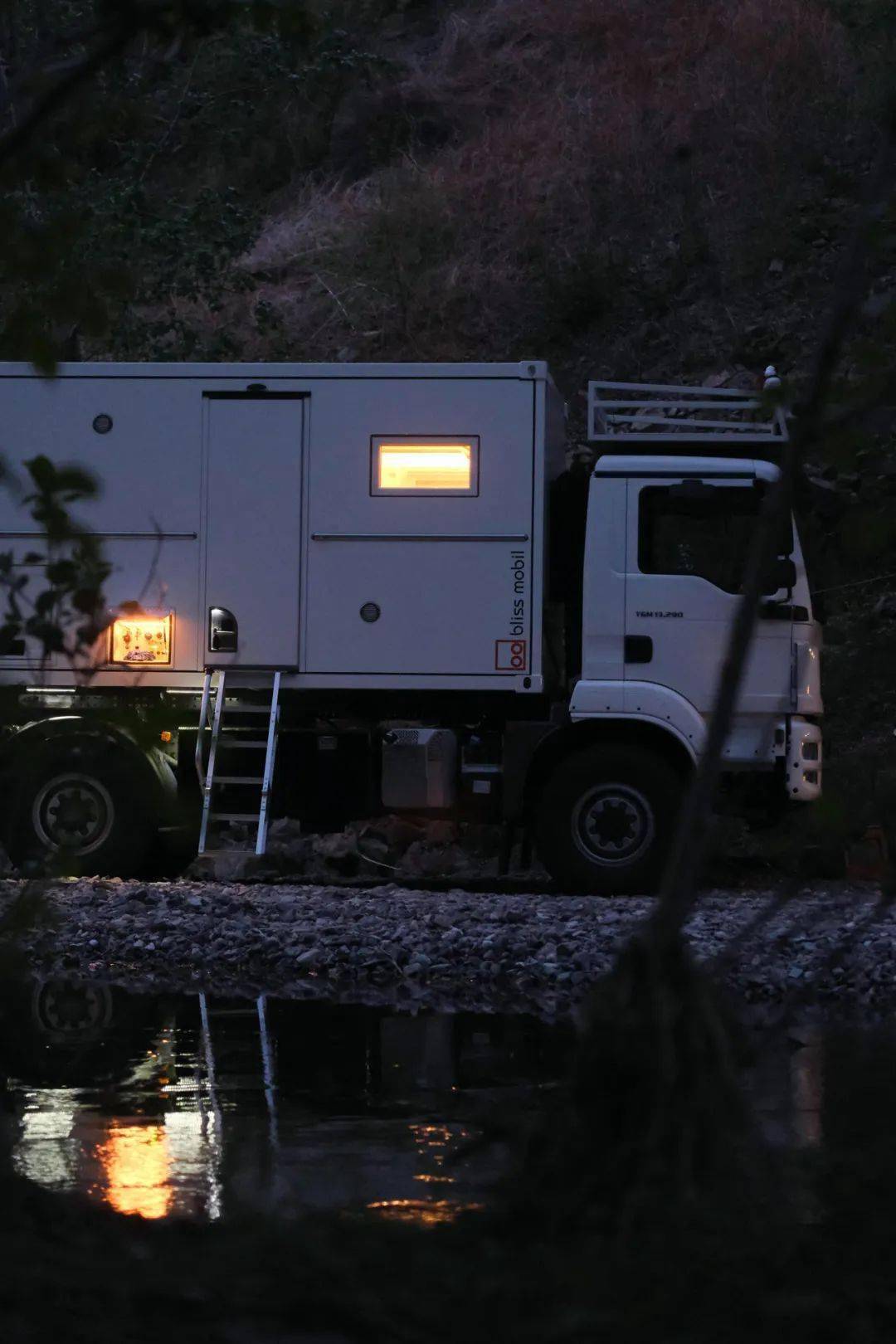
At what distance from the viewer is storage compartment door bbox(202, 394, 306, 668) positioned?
13547 mm

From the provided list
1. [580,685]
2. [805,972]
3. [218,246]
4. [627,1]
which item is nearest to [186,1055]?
[805,972]

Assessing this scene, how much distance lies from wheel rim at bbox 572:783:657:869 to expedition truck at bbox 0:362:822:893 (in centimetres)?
2

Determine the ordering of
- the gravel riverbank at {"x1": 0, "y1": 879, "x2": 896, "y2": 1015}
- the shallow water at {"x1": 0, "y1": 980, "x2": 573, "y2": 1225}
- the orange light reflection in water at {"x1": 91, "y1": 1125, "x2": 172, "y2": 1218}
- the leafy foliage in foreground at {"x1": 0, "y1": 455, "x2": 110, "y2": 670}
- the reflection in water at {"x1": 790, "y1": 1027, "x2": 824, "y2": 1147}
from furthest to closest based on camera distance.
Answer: the gravel riverbank at {"x1": 0, "y1": 879, "x2": 896, "y2": 1015}, the reflection in water at {"x1": 790, "y1": 1027, "x2": 824, "y2": 1147}, the shallow water at {"x1": 0, "y1": 980, "x2": 573, "y2": 1225}, the orange light reflection in water at {"x1": 91, "y1": 1125, "x2": 172, "y2": 1218}, the leafy foliage in foreground at {"x1": 0, "y1": 455, "x2": 110, "y2": 670}

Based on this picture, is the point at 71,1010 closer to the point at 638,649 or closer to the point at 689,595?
the point at 638,649

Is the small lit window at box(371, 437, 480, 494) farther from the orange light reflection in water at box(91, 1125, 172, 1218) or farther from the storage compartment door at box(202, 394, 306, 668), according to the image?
the orange light reflection in water at box(91, 1125, 172, 1218)

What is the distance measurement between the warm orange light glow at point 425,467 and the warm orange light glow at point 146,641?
182 centimetres

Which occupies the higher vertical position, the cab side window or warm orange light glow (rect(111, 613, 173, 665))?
the cab side window

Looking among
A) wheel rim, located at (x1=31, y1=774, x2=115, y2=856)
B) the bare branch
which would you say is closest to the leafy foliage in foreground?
the bare branch

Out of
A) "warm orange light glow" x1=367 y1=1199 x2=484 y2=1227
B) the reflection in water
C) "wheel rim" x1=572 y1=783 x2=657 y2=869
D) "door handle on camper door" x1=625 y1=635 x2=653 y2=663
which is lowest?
"warm orange light glow" x1=367 y1=1199 x2=484 y2=1227

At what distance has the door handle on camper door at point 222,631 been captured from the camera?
13.5 meters

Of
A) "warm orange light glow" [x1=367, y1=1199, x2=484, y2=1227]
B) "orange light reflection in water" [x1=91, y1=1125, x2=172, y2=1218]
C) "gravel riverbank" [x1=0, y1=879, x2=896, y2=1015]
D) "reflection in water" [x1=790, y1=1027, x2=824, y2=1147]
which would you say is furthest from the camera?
"gravel riverbank" [x1=0, y1=879, x2=896, y2=1015]

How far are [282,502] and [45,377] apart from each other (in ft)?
33.0

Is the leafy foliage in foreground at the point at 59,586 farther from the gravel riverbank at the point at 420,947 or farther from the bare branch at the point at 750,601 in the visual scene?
the gravel riverbank at the point at 420,947

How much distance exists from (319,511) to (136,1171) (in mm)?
8450
